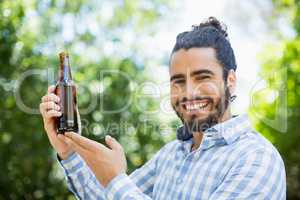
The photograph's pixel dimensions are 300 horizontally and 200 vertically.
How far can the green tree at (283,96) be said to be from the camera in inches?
183

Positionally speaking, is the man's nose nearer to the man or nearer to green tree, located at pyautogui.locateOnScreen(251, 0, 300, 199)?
the man

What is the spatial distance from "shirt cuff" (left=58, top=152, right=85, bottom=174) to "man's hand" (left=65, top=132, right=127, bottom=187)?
0.26 metres

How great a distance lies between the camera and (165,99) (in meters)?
4.14

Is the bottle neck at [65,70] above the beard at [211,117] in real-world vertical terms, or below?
above

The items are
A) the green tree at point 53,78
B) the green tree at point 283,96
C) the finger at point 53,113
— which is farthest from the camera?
the green tree at point 283,96

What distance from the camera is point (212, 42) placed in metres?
1.75

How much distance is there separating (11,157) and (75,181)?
2.36 meters

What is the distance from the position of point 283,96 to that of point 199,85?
313cm

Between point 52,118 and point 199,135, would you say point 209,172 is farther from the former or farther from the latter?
point 52,118

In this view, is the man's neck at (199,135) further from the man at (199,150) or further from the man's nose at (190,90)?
the man's nose at (190,90)

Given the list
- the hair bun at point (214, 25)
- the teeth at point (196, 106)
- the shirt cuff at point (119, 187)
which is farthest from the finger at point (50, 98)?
the hair bun at point (214, 25)

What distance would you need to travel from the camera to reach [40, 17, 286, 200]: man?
146cm

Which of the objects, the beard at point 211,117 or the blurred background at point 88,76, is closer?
the beard at point 211,117

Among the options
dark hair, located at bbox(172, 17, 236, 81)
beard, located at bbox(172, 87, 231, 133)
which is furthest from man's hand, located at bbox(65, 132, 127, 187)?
dark hair, located at bbox(172, 17, 236, 81)
